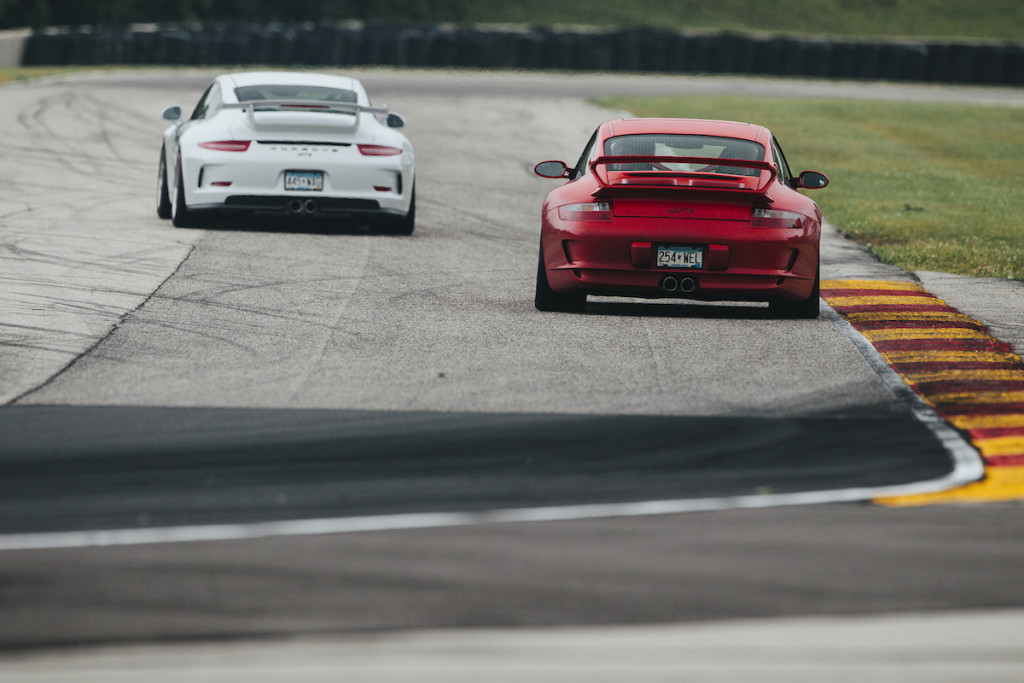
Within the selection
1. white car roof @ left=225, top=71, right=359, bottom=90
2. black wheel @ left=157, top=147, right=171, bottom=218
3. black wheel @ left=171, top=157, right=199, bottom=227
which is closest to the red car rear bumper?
black wheel @ left=171, top=157, right=199, bottom=227

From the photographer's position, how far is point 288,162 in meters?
13.2

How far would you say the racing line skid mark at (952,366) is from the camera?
21.4ft

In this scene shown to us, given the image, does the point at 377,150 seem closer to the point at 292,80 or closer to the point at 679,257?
the point at 292,80

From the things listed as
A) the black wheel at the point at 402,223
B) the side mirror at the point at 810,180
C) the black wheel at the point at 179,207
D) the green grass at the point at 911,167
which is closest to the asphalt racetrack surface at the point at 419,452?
the black wheel at the point at 179,207

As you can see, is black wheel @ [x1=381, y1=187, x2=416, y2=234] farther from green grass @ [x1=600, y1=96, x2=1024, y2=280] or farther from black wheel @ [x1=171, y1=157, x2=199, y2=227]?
green grass @ [x1=600, y1=96, x2=1024, y2=280]

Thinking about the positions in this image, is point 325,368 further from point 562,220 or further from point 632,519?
point 632,519

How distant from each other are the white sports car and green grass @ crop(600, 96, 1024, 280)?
466 cm

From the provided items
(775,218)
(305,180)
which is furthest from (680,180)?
(305,180)

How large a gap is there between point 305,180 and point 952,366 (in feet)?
20.9

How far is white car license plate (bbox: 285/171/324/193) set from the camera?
13242mm

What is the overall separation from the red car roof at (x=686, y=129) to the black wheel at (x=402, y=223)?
339 cm

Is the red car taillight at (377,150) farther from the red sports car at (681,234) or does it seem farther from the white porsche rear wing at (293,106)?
the red sports car at (681,234)

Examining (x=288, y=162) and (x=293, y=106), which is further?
(x=293, y=106)

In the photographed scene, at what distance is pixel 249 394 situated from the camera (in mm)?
7770
